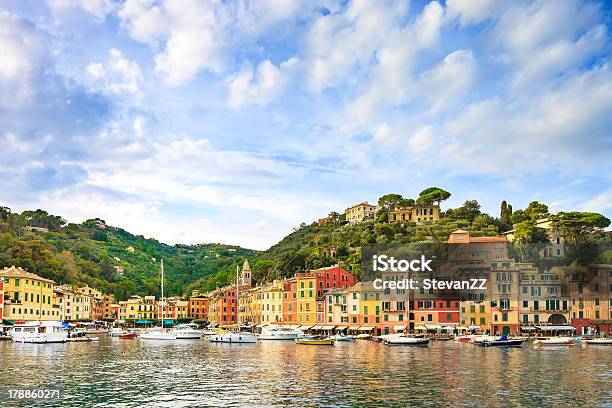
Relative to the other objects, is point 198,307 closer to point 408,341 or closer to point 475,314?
point 475,314

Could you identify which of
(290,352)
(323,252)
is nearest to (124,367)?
(290,352)

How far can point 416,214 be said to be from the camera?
175 metres

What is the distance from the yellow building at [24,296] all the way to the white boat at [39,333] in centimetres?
1432

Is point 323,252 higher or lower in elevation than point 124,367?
higher

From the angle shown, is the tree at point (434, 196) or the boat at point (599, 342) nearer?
the boat at point (599, 342)

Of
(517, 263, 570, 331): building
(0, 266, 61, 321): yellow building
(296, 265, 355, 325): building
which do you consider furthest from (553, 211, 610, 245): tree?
(0, 266, 61, 321): yellow building

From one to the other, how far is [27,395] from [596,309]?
8614 cm

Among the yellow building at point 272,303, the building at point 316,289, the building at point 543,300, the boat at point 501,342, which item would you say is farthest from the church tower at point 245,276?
the boat at point 501,342

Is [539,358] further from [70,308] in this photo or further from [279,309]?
[70,308]

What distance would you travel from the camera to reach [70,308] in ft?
430

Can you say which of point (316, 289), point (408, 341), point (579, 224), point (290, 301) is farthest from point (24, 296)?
point (579, 224)

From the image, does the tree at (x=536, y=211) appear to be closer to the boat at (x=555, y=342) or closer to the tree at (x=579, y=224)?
the tree at (x=579, y=224)

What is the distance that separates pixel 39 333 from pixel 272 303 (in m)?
49.0

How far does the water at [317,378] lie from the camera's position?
108 ft
